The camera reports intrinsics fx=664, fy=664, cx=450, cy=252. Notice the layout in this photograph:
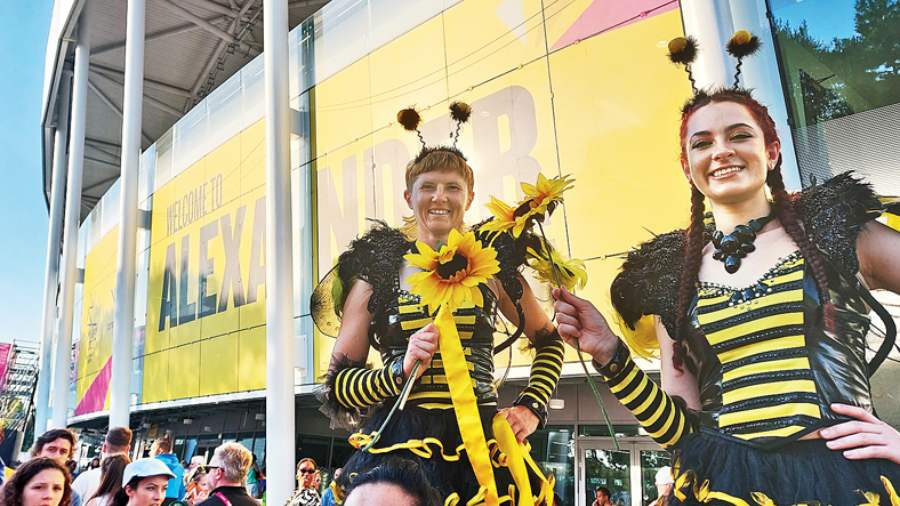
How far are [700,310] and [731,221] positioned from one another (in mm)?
290

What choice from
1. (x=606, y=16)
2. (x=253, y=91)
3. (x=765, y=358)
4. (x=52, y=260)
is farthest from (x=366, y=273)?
(x=52, y=260)

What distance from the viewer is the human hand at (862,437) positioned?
1728mm

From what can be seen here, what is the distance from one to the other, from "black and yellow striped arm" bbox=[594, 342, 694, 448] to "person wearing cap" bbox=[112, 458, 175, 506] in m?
1.75

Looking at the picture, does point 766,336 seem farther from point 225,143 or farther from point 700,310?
point 225,143

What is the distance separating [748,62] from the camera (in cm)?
207

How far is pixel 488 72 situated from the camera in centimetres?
367

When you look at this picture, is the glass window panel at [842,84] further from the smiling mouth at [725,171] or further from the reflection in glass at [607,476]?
the reflection in glass at [607,476]

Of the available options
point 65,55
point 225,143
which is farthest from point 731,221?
point 65,55

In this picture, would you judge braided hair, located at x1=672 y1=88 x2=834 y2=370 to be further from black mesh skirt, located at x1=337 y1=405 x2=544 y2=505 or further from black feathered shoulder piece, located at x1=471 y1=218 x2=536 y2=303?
black mesh skirt, located at x1=337 y1=405 x2=544 y2=505

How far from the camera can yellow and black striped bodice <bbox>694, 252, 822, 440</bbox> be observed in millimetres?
1822

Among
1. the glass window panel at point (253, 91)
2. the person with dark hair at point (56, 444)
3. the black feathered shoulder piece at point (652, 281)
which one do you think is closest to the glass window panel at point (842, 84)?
the black feathered shoulder piece at point (652, 281)

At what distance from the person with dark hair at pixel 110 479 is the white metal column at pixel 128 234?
20.1ft

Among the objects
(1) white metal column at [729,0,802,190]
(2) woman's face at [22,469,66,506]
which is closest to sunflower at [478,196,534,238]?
(1) white metal column at [729,0,802,190]

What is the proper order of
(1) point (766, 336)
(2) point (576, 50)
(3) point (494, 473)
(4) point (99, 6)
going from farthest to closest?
(4) point (99, 6) → (2) point (576, 50) → (3) point (494, 473) → (1) point (766, 336)
